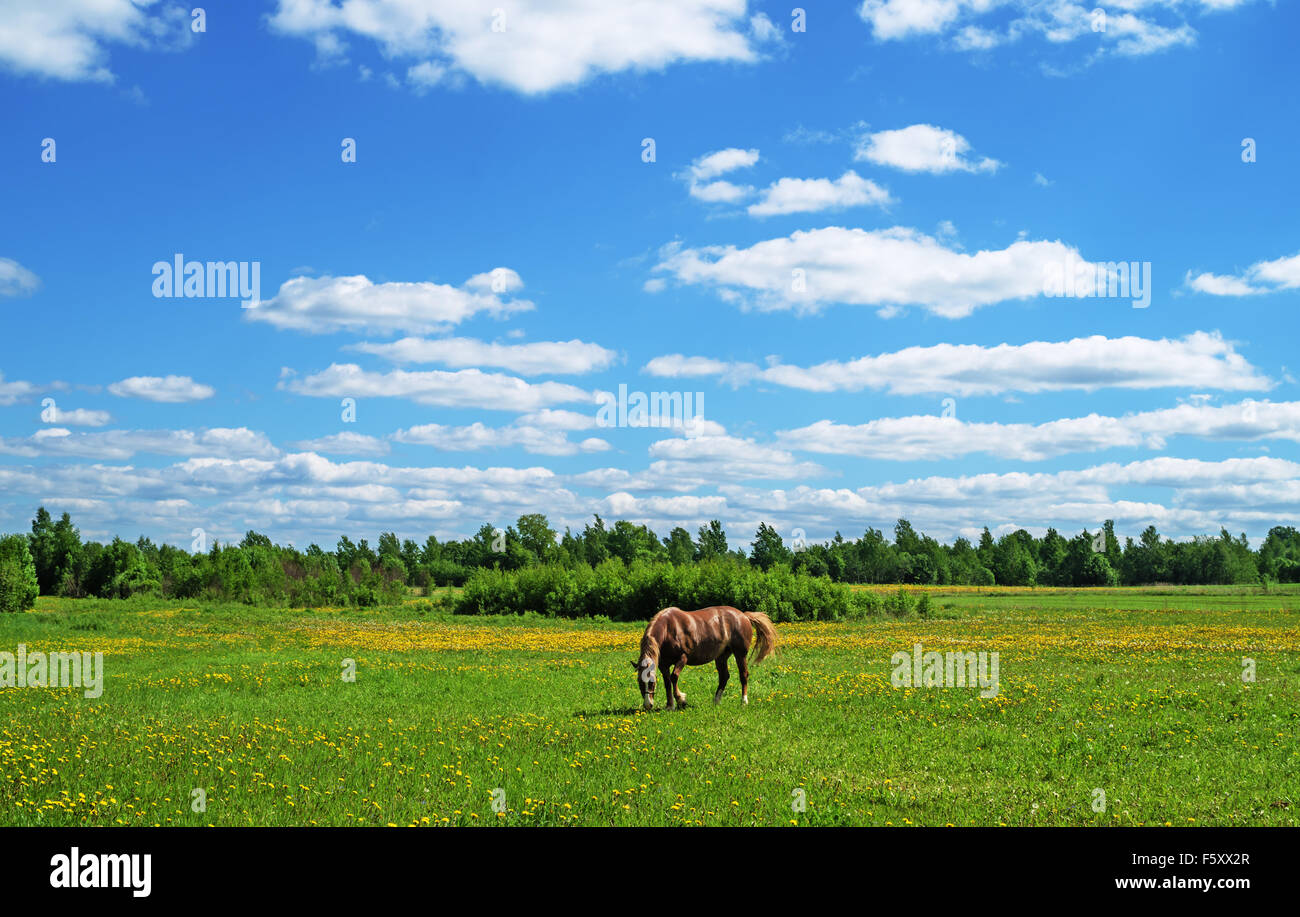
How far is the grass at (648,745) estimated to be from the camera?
1131 centimetres

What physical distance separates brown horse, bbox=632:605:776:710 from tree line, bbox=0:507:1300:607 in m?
67.7

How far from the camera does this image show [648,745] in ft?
50.7

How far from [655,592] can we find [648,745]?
51351mm


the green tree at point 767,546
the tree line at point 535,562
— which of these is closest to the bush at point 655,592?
the tree line at point 535,562

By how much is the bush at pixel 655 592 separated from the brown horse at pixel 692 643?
35.3 m

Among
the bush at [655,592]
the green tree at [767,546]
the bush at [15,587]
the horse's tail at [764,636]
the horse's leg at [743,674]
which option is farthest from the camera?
the green tree at [767,546]

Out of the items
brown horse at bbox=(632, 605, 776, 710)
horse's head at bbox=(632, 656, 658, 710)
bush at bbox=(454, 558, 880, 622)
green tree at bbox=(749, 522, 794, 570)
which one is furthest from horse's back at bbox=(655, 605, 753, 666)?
green tree at bbox=(749, 522, 794, 570)

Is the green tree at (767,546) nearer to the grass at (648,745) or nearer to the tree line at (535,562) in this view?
the tree line at (535,562)

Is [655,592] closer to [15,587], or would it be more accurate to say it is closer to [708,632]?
[708,632]

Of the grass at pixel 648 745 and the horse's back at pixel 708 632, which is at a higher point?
the horse's back at pixel 708 632

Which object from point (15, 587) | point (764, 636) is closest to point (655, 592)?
point (764, 636)

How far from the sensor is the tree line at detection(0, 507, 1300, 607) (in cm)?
9738
